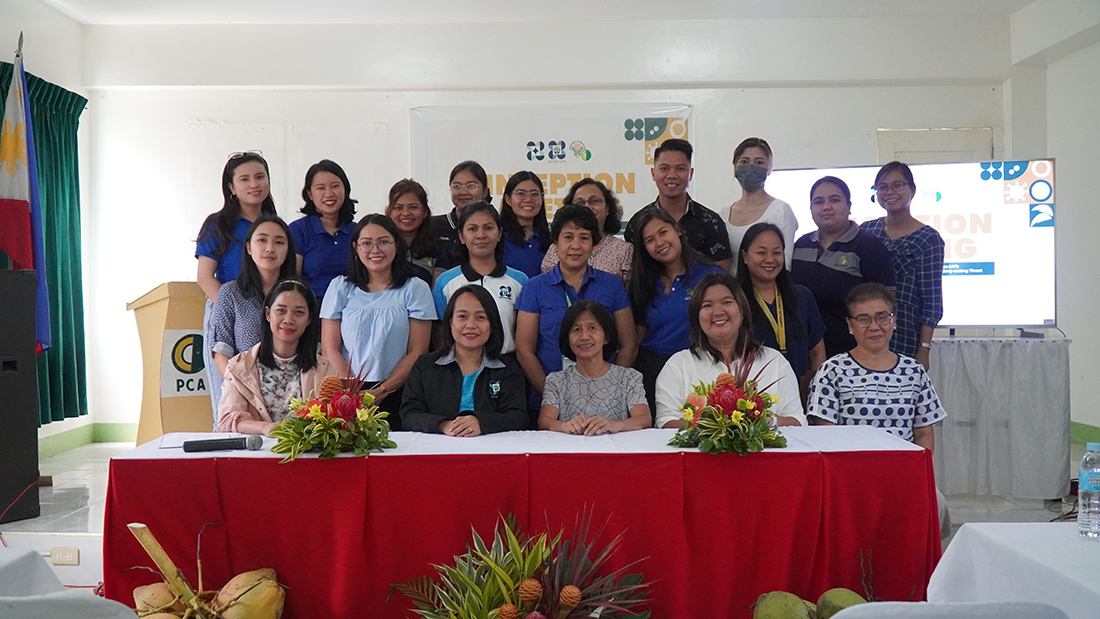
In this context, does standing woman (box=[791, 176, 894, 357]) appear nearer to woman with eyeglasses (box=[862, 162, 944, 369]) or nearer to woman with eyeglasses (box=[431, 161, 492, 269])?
woman with eyeglasses (box=[862, 162, 944, 369])

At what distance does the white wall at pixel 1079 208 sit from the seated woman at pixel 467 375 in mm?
4805

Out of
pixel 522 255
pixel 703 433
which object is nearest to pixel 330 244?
pixel 522 255

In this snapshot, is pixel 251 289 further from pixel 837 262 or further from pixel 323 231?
pixel 837 262

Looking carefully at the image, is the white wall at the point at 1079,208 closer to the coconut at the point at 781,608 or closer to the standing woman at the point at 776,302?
the standing woman at the point at 776,302

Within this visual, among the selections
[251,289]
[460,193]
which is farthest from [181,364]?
[460,193]

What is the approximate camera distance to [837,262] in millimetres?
3898

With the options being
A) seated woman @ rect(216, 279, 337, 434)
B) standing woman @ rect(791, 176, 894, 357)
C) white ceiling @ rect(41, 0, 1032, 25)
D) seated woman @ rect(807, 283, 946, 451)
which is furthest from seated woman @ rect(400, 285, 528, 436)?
white ceiling @ rect(41, 0, 1032, 25)

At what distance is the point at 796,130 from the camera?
21.1 ft

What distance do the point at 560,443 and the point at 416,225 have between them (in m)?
1.66

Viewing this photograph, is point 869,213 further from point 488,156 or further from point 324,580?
point 324,580

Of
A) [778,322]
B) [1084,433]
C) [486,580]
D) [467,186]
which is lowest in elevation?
[1084,433]

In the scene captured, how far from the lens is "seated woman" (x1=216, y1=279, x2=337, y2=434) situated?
3.03m

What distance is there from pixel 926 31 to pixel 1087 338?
2.53 metres

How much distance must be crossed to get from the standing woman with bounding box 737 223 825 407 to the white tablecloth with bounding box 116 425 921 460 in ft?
2.23
